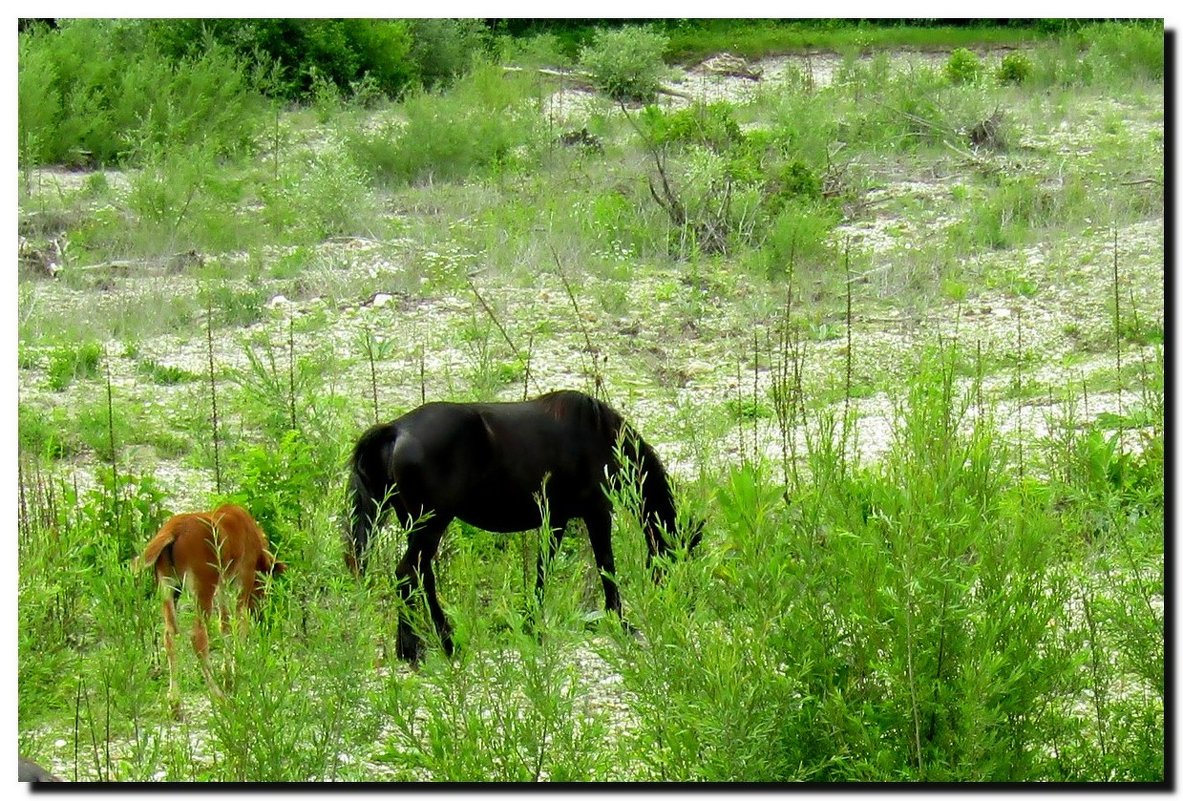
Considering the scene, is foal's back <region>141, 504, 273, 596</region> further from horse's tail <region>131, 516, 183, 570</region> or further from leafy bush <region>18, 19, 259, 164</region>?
leafy bush <region>18, 19, 259, 164</region>

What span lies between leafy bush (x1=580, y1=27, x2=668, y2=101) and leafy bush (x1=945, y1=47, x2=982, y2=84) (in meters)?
1.64

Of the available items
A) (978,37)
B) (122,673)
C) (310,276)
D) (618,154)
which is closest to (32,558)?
(122,673)

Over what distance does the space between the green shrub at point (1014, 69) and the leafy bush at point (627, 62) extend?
221 cm

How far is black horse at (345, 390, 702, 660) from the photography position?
19.2 feet

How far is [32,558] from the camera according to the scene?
5.51 m

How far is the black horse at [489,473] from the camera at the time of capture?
5.86 metres

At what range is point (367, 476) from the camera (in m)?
5.91

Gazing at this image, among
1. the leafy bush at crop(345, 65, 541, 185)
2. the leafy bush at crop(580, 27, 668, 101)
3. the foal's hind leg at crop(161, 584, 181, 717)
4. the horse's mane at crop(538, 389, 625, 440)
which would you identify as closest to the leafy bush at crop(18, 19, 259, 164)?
the leafy bush at crop(345, 65, 541, 185)

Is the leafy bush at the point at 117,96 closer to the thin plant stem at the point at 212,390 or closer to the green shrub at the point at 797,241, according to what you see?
the thin plant stem at the point at 212,390

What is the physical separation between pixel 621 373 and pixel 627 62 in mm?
1696

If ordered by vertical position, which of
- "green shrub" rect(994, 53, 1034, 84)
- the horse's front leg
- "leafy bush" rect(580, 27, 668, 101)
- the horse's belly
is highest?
"leafy bush" rect(580, 27, 668, 101)

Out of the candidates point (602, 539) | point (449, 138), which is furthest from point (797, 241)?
point (602, 539)

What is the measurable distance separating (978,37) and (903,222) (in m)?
2.28

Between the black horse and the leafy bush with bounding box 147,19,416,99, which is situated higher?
the leafy bush with bounding box 147,19,416,99
